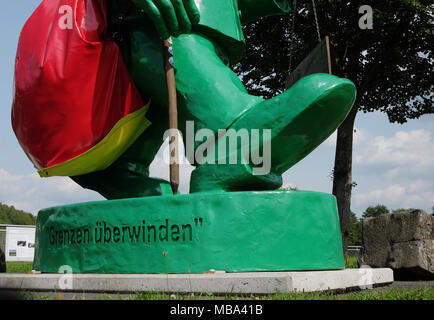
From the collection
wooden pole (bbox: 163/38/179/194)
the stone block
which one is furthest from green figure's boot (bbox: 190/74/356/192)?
the stone block

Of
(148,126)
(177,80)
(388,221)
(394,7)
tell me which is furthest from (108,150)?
(394,7)

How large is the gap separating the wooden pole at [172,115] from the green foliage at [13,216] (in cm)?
5317

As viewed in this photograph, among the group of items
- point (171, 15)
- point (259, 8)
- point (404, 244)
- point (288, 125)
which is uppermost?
point (259, 8)

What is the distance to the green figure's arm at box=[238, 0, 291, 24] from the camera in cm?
403

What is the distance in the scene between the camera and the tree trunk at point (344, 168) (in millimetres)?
9242

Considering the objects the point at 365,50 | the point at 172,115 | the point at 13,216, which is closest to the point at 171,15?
the point at 172,115

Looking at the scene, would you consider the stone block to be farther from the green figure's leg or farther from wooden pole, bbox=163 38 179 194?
wooden pole, bbox=163 38 179 194

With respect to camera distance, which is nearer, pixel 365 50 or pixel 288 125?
pixel 288 125

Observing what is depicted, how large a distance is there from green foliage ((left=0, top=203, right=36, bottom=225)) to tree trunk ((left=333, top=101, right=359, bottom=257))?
48716 mm

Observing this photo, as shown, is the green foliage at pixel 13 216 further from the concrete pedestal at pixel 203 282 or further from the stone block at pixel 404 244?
the concrete pedestal at pixel 203 282

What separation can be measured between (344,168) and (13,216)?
50405 mm

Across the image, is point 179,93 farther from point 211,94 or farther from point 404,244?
point 404,244

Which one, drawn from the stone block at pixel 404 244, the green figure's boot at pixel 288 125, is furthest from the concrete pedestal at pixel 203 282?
the stone block at pixel 404 244

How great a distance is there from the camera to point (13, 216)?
5356cm
